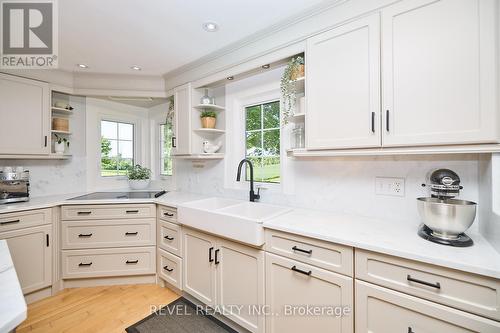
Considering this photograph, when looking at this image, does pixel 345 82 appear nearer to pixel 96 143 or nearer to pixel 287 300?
pixel 287 300

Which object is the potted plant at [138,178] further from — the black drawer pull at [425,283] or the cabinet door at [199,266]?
the black drawer pull at [425,283]

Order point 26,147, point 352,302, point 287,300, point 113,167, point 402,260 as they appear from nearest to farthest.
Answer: point 402,260 → point 352,302 → point 287,300 → point 26,147 → point 113,167

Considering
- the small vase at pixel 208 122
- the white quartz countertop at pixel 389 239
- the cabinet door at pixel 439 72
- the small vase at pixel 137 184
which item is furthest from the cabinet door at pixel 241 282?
the small vase at pixel 137 184

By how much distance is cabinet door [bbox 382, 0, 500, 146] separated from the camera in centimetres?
102

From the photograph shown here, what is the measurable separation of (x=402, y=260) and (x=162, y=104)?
11.2ft

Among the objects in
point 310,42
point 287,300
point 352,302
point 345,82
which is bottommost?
point 287,300

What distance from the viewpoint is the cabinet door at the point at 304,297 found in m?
1.17

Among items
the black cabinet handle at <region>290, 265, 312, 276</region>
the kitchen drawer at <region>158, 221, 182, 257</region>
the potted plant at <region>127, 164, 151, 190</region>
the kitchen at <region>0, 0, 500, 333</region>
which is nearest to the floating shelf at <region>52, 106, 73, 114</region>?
the kitchen at <region>0, 0, 500, 333</region>

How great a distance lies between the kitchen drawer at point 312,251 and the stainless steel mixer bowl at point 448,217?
42 cm

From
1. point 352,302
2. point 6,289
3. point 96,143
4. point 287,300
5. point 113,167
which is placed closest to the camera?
point 6,289

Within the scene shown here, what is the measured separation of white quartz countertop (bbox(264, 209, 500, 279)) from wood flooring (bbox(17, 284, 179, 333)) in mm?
1530

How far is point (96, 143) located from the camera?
120 inches

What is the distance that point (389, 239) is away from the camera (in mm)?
1130

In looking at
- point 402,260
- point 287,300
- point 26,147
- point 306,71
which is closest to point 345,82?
point 306,71
